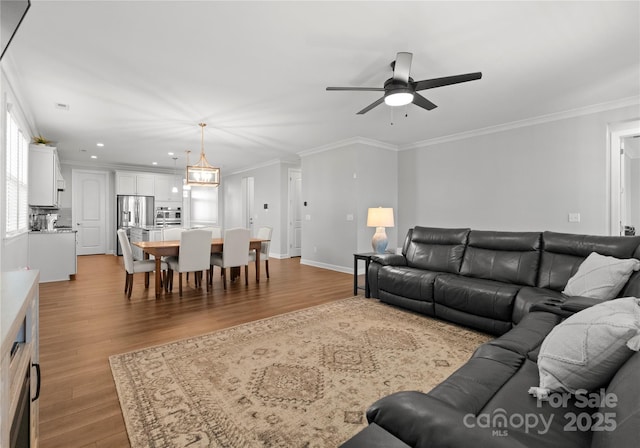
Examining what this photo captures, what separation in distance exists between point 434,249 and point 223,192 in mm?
8311

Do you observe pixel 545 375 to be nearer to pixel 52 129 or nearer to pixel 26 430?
pixel 26 430

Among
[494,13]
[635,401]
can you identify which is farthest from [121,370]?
[494,13]

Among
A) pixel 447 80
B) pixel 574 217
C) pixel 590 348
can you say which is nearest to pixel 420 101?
pixel 447 80

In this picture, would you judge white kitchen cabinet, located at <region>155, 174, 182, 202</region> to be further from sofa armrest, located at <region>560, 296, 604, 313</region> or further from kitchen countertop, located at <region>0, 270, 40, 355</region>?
sofa armrest, located at <region>560, 296, 604, 313</region>

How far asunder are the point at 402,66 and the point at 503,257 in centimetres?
221

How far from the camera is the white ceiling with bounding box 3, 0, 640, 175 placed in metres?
2.32

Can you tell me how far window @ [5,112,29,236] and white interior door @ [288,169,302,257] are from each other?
5.05 metres

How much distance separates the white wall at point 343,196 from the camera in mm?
6031

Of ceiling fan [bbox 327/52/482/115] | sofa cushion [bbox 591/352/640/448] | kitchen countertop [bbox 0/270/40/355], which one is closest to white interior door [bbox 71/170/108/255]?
ceiling fan [bbox 327/52/482/115]

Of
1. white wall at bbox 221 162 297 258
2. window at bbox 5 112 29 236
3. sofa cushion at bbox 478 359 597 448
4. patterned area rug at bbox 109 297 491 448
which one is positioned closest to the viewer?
sofa cushion at bbox 478 359 597 448

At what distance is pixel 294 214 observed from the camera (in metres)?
8.28

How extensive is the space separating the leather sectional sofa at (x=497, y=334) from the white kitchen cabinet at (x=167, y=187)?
25.2 ft

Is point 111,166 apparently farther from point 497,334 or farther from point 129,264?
point 497,334

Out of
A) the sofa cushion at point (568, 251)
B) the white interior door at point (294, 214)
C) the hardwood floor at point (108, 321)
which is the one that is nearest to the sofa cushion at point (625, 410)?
the hardwood floor at point (108, 321)
